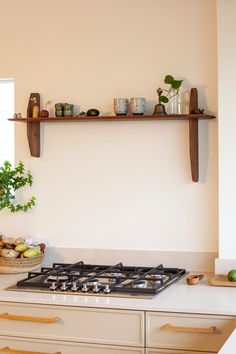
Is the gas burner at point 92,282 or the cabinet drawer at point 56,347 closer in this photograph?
the cabinet drawer at point 56,347

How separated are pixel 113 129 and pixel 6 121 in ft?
2.35

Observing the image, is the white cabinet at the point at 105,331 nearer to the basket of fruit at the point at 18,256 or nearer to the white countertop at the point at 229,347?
the white countertop at the point at 229,347

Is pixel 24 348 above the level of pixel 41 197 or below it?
below

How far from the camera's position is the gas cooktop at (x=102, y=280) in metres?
2.75

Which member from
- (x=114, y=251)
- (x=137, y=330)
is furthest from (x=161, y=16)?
(x=137, y=330)

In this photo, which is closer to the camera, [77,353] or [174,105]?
[77,353]

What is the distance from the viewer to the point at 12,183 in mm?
3521

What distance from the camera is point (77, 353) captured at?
2660mm

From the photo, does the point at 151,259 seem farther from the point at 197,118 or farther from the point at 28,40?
the point at 28,40

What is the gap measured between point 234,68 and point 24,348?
1.75 metres

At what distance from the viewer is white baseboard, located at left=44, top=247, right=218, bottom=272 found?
3.29m

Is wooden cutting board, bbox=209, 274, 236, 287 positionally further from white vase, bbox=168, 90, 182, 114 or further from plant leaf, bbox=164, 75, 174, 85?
plant leaf, bbox=164, 75, 174, 85

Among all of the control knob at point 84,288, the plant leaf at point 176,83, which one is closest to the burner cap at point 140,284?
the control knob at point 84,288

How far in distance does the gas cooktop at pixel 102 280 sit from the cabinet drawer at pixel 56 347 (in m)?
0.23
